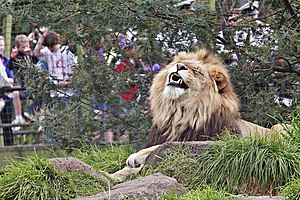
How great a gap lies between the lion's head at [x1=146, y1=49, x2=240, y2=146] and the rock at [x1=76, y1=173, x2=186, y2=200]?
1.46m

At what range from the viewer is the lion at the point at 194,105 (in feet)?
19.5

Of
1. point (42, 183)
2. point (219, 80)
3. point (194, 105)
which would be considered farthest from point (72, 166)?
point (219, 80)

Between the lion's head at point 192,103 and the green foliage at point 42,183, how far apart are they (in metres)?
1.30

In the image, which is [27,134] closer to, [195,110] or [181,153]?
[195,110]

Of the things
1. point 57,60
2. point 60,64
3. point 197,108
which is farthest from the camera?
point 57,60

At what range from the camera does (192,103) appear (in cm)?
604

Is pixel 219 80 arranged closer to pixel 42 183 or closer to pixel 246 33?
pixel 246 33

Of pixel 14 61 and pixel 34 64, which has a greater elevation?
pixel 34 64

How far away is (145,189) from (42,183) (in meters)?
0.68

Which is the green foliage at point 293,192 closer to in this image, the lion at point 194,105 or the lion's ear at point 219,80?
the lion at point 194,105

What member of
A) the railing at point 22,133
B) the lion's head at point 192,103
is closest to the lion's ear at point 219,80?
the lion's head at point 192,103

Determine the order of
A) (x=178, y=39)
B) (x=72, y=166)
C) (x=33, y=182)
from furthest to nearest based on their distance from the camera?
(x=178, y=39)
(x=72, y=166)
(x=33, y=182)

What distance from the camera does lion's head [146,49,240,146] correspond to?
595cm

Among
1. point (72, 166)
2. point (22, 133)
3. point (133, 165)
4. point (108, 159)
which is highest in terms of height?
point (72, 166)
